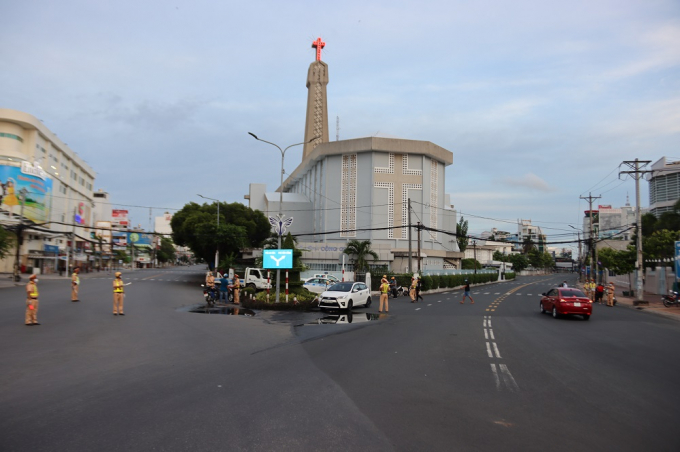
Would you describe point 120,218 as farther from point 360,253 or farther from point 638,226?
point 638,226

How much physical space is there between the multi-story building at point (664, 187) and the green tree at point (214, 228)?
57.3 metres

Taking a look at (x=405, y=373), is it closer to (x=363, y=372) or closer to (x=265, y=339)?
(x=363, y=372)

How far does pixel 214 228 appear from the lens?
5012 cm

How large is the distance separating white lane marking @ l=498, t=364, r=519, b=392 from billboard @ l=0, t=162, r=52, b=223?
54304 mm

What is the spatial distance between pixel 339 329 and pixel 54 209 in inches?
2607

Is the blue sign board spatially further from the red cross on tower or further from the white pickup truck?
the red cross on tower

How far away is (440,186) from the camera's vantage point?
72.2 m

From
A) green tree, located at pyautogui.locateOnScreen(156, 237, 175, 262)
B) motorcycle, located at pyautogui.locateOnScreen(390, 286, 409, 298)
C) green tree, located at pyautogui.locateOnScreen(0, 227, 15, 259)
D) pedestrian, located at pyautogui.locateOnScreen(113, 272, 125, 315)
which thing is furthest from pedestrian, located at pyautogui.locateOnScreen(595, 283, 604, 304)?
green tree, located at pyautogui.locateOnScreen(156, 237, 175, 262)

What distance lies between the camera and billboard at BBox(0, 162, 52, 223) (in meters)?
51.4

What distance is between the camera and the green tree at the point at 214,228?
165 feet

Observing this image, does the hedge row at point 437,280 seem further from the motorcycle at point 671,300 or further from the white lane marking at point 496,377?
the white lane marking at point 496,377

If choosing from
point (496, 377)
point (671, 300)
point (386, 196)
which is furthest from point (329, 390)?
point (386, 196)

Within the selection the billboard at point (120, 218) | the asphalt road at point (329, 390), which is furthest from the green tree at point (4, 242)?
the billboard at point (120, 218)

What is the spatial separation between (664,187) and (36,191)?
85.3 m
